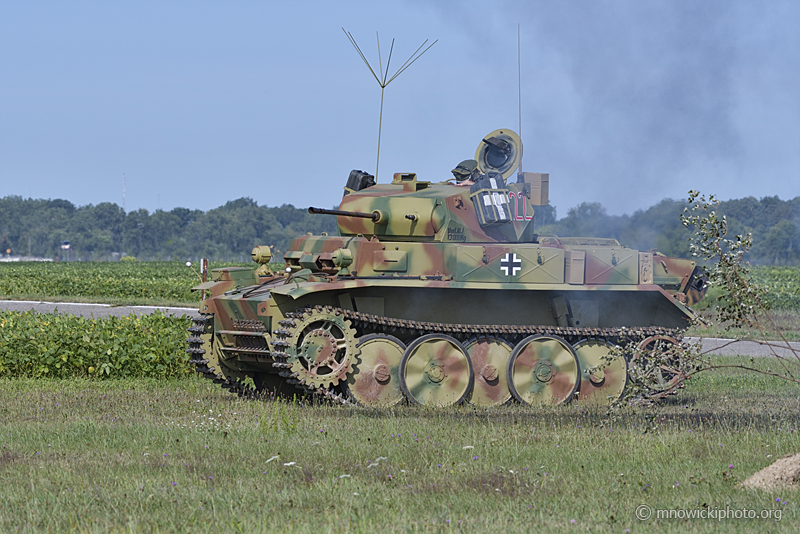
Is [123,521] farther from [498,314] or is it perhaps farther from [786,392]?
[786,392]

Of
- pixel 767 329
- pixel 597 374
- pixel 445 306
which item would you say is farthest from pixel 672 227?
pixel 445 306

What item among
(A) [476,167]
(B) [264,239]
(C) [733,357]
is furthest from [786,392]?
(B) [264,239]

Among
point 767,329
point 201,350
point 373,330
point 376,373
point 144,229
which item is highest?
point 144,229

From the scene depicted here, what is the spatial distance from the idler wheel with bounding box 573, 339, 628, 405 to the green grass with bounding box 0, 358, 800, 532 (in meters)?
0.72

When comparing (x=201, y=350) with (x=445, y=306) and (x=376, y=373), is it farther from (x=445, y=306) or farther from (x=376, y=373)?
(x=445, y=306)

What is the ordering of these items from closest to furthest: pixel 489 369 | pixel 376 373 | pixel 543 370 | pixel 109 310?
pixel 376 373, pixel 489 369, pixel 543 370, pixel 109 310

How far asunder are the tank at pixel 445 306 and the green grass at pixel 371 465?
2.15ft

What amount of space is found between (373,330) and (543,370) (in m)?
2.42

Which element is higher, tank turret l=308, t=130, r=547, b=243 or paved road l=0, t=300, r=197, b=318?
tank turret l=308, t=130, r=547, b=243

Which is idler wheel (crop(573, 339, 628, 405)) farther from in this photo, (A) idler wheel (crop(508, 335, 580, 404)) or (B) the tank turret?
(B) the tank turret

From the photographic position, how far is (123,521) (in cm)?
730

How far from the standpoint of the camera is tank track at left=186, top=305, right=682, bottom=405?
40.7 feet

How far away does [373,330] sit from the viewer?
43.7ft

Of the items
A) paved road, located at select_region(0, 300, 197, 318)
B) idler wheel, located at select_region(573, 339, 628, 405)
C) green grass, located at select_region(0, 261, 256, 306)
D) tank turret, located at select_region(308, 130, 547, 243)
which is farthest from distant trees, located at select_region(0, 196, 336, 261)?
idler wheel, located at select_region(573, 339, 628, 405)
